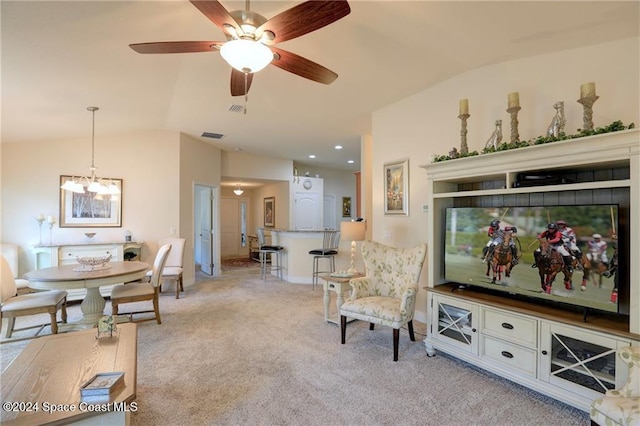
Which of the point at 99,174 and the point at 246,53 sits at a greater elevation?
the point at 246,53

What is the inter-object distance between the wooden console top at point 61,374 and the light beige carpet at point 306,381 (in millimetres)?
476

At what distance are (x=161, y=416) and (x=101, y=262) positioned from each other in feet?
7.90

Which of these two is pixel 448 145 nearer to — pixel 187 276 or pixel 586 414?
pixel 586 414

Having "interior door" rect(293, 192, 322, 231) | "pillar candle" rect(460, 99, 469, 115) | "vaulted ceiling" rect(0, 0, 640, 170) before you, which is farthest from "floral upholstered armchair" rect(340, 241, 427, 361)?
"interior door" rect(293, 192, 322, 231)

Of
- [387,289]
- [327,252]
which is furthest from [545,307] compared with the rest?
[327,252]

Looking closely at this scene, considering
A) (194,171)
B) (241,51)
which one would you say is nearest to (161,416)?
(241,51)

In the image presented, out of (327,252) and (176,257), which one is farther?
(327,252)

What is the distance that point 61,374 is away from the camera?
1.74 meters

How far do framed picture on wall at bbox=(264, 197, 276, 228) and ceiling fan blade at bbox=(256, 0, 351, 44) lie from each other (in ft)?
23.7

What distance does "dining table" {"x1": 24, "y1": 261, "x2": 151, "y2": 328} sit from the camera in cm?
312

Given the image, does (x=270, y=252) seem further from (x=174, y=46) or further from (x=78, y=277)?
(x=174, y=46)

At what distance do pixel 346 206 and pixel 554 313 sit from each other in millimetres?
7919

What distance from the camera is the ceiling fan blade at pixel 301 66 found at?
2051 millimetres

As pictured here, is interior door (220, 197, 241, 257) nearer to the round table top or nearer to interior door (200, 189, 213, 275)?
interior door (200, 189, 213, 275)
